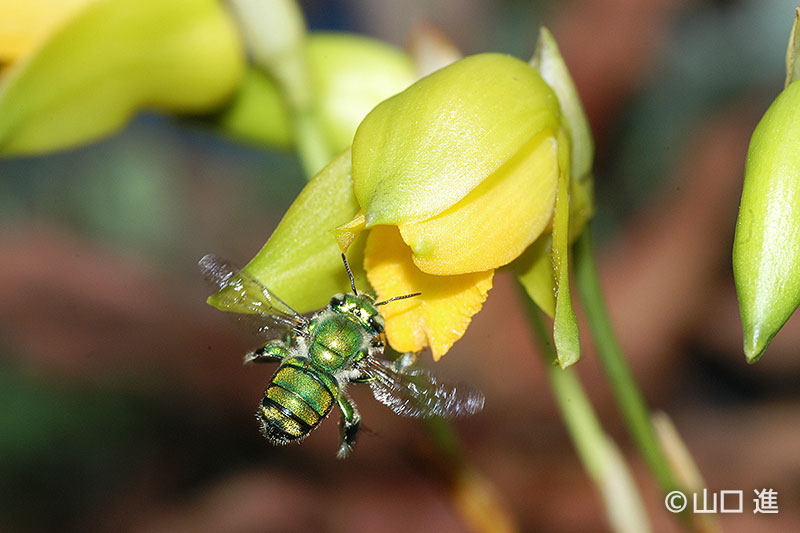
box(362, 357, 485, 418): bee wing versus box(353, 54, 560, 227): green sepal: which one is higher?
box(353, 54, 560, 227): green sepal

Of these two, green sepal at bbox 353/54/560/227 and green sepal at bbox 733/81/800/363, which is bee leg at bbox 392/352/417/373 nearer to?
green sepal at bbox 353/54/560/227

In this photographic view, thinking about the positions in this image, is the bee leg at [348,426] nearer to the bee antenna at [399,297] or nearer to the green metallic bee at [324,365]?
the green metallic bee at [324,365]

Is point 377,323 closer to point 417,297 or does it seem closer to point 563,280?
point 417,297

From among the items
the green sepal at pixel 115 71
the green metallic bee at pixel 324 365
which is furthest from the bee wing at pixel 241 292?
the green sepal at pixel 115 71

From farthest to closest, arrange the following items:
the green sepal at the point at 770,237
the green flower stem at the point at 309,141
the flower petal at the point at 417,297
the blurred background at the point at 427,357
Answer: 1. the blurred background at the point at 427,357
2. the green flower stem at the point at 309,141
3. the flower petal at the point at 417,297
4. the green sepal at the point at 770,237

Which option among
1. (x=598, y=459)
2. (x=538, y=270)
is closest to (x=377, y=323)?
(x=538, y=270)

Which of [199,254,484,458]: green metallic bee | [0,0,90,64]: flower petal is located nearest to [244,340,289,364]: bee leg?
[199,254,484,458]: green metallic bee
